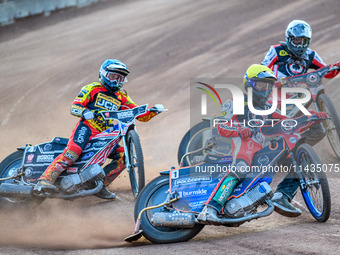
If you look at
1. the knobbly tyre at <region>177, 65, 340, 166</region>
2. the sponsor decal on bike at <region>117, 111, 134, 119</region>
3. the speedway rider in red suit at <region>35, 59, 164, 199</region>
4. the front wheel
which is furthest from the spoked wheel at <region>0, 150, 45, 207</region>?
the front wheel

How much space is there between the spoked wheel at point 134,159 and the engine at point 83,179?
19.9 inches

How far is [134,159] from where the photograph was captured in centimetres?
955

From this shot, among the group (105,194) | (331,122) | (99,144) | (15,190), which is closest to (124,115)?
(99,144)

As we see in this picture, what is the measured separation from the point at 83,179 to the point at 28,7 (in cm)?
1897

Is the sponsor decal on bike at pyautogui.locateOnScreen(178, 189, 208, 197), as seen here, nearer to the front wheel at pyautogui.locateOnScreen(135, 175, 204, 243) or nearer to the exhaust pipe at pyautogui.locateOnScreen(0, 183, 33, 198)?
the front wheel at pyautogui.locateOnScreen(135, 175, 204, 243)

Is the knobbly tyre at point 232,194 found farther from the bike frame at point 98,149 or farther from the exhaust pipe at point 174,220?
the bike frame at point 98,149

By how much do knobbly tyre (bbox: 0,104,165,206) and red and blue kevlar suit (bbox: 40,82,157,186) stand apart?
0.14 metres

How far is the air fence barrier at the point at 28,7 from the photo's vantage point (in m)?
25.8

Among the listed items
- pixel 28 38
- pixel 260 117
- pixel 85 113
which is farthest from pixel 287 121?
pixel 28 38

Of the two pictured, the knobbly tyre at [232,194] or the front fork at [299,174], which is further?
the front fork at [299,174]

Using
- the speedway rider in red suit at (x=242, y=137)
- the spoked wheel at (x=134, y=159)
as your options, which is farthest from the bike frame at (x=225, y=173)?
the spoked wheel at (x=134, y=159)

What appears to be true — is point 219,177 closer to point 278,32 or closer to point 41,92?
point 41,92

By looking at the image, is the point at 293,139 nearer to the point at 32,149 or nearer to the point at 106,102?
the point at 106,102

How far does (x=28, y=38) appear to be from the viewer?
2352cm
